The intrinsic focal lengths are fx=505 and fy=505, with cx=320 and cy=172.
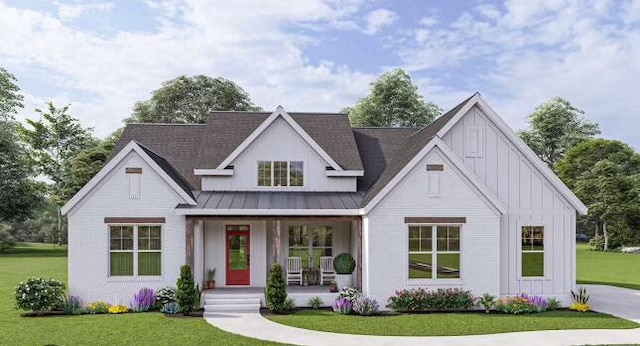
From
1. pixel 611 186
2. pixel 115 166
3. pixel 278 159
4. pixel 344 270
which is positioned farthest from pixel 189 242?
pixel 611 186

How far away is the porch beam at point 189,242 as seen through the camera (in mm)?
18609

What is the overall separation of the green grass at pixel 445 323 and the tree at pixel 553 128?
191 ft

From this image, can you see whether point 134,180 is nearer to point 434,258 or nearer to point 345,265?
point 345,265

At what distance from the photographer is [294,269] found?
68.9ft

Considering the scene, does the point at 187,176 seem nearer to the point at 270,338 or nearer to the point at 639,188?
the point at 270,338

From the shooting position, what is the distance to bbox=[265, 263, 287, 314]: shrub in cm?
1723

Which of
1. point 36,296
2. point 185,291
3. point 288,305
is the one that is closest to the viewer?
point 185,291

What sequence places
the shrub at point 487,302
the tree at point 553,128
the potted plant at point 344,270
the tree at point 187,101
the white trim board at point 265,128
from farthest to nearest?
the tree at point 553,128
the tree at point 187,101
the white trim board at point 265,128
the potted plant at point 344,270
the shrub at point 487,302

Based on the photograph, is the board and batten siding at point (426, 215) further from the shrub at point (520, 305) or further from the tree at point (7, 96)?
the tree at point (7, 96)

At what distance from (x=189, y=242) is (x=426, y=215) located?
28.7 ft

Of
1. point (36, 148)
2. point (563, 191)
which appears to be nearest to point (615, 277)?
point (563, 191)

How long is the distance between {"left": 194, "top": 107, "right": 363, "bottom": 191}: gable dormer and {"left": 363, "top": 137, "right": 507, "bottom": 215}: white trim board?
374cm

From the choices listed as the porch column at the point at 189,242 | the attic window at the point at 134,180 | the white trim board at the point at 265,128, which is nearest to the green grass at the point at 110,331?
the porch column at the point at 189,242

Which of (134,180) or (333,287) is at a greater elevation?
(134,180)
